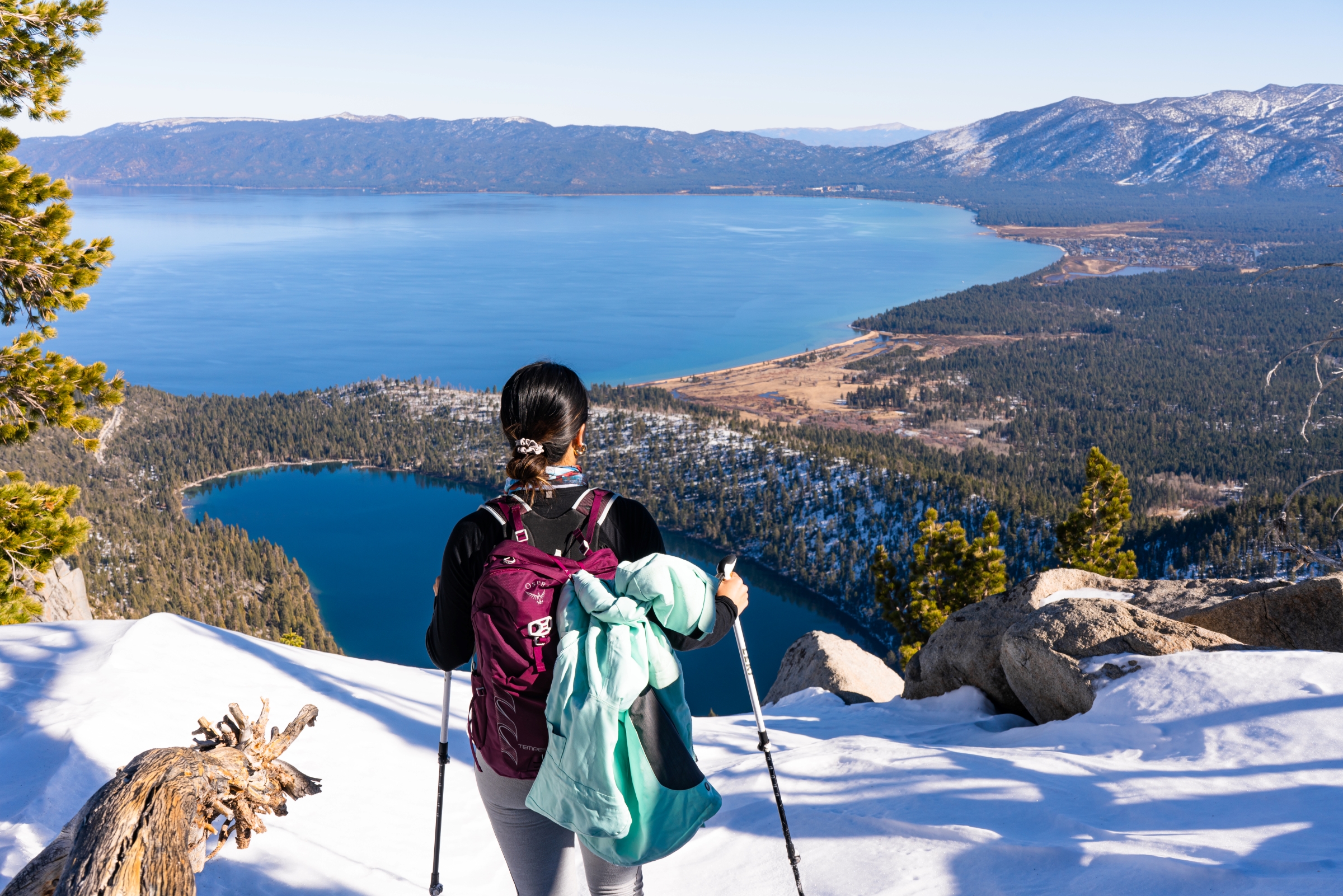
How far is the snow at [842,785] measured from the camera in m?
5.00

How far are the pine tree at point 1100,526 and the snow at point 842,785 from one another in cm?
2561

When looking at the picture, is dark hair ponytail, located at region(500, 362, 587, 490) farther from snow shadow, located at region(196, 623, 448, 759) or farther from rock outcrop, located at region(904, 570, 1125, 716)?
rock outcrop, located at region(904, 570, 1125, 716)

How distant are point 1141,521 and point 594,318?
395 ft

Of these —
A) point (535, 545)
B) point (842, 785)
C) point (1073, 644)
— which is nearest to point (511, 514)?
point (535, 545)

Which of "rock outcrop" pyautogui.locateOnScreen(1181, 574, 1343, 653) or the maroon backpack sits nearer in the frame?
the maroon backpack

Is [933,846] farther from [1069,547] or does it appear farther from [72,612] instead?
[1069,547]

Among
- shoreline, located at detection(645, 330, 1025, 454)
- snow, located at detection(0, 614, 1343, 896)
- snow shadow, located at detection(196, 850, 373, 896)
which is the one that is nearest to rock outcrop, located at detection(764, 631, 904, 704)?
snow, located at detection(0, 614, 1343, 896)

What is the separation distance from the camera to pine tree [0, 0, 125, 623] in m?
9.00

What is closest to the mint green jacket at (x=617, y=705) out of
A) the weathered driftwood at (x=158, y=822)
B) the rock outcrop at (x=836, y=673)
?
the weathered driftwood at (x=158, y=822)

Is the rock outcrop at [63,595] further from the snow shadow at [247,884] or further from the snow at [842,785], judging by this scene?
the snow shadow at [247,884]

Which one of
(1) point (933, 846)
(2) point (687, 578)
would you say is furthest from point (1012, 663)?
(2) point (687, 578)

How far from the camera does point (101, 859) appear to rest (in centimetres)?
373

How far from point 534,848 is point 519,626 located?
99 cm

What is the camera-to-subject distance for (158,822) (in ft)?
13.3
